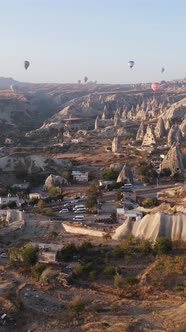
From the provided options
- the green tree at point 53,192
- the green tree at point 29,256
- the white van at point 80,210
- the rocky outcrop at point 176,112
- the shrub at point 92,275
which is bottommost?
the shrub at point 92,275

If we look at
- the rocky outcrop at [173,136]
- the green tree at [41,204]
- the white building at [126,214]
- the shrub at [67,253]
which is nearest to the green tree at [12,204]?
the green tree at [41,204]

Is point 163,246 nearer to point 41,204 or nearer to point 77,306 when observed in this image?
point 77,306

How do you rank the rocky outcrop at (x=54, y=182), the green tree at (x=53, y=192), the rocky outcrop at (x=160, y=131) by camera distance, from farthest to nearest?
the rocky outcrop at (x=160, y=131) → the rocky outcrop at (x=54, y=182) → the green tree at (x=53, y=192)

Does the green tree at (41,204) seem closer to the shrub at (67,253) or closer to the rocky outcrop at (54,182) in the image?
the rocky outcrop at (54,182)

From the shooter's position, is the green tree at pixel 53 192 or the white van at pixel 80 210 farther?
the green tree at pixel 53 192

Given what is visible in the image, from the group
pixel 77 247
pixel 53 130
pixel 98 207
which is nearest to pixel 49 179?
pixel 98 207

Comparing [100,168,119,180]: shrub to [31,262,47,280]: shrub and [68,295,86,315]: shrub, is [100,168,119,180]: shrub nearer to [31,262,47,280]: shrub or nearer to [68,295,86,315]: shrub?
[31,262,47,280]: shrub

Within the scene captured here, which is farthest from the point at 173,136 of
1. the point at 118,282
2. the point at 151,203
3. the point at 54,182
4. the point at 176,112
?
the point at 118,282
